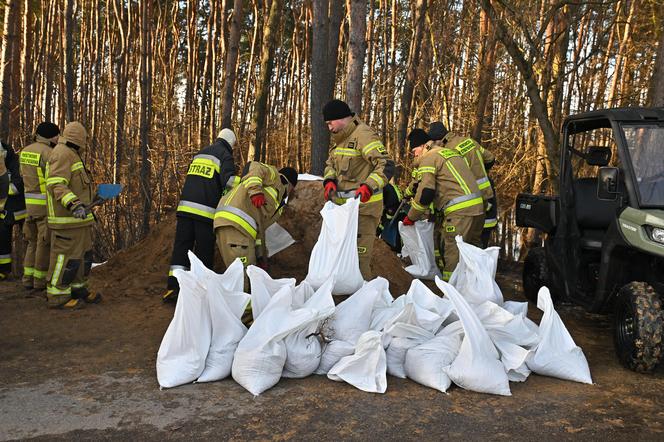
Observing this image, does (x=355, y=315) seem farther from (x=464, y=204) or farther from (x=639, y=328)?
(x=464, y=204)

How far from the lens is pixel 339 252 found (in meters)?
4.85

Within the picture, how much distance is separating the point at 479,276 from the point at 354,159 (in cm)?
174

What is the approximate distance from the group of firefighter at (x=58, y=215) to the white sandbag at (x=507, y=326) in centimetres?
374

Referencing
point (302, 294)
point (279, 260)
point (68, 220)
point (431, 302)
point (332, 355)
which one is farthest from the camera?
point (279, 260)

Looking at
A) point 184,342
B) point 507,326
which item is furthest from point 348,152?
point 184,342

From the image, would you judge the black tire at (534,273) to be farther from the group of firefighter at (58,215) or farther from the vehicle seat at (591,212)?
the group of firefighter at (58,215)

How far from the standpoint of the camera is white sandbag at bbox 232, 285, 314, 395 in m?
3.53

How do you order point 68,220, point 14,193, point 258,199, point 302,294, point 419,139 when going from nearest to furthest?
point 302,294
point 258,199
point 68,220
point 14,193
point 419,139

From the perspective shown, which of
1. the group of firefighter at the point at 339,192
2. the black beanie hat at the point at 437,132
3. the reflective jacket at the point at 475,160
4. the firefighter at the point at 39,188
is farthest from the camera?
the black beanie hat at the point at 437,132

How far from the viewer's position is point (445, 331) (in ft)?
13.5

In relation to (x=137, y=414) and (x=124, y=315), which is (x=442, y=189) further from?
(x=137, y=414)

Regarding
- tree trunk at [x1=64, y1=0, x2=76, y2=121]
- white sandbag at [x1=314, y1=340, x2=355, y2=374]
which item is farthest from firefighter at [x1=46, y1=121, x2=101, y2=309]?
tree trunk at [x1=64, y1=0, x2=76, y2=121]

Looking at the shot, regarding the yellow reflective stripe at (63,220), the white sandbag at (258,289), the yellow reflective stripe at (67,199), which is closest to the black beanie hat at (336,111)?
the white sandbag at (258,289)

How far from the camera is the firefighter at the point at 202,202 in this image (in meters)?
5.48
